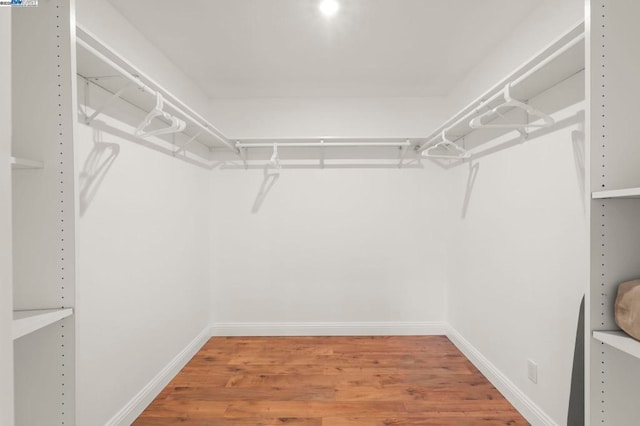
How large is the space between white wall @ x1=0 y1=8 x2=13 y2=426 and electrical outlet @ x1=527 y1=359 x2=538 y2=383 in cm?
236

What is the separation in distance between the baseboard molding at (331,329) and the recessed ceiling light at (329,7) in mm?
2704

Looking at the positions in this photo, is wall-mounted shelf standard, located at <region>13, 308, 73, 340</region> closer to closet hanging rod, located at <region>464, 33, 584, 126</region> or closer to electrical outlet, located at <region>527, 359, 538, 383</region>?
closet hanging rod, located at <region>464, 33, 584, 126</region>

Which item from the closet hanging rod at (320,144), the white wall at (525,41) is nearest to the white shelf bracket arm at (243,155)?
the closet hanging rod at (320,144)

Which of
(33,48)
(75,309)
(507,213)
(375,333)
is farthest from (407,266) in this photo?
(33,48)

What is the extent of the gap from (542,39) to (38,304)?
2.63 m

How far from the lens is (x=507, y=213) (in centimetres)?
211

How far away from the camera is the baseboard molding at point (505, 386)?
1.80 m

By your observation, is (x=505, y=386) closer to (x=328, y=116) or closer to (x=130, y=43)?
(x=328, y=116)

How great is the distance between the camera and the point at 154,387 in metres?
2.11

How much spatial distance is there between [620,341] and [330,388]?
1.80 meters

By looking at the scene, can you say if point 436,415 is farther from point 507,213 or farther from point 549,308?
point 507,213

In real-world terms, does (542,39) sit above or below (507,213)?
above

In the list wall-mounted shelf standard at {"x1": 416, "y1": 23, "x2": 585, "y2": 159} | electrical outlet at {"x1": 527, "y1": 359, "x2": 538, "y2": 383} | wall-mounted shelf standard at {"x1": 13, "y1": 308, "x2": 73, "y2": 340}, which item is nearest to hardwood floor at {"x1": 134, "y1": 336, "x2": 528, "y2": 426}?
electrical outlet at {"x1": 527, "y1": 359, "x2": 538, "y2": 383}

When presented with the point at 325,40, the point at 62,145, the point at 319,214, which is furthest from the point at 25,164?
the point at 319,214
